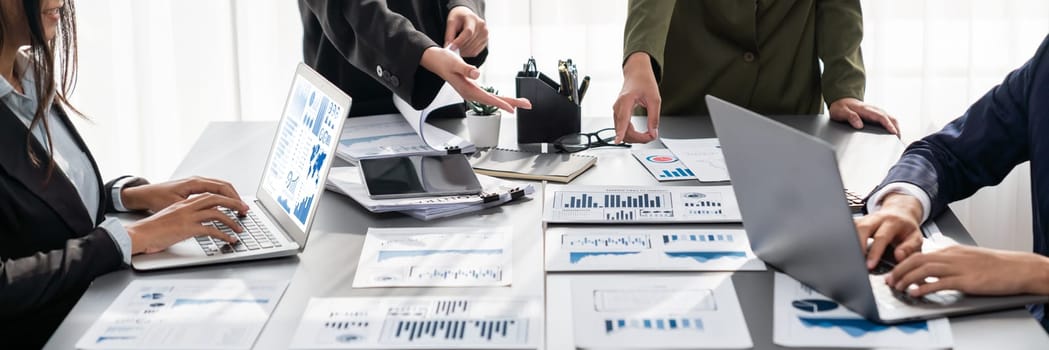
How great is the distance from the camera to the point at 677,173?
179cm

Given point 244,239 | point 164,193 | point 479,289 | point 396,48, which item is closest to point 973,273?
point 479,289

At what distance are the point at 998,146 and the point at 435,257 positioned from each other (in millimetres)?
910

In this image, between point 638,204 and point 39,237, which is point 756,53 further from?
point 39,237

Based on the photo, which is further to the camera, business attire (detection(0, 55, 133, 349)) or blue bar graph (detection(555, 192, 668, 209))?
blue bar graph (detection(555, 192, 668, 209))

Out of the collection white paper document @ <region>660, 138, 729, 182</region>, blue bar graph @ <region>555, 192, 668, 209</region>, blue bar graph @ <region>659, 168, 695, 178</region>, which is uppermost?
blue bar graph @ <region>555, 192, 668, 209</region>

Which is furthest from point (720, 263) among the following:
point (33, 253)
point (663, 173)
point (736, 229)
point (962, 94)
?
point (962, 94)

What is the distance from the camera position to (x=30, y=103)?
59.5 inches

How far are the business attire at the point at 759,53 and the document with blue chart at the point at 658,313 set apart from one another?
2.89 feet

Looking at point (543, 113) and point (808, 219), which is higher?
point (808, 219)

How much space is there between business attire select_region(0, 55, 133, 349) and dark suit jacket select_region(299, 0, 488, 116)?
1.82 ft

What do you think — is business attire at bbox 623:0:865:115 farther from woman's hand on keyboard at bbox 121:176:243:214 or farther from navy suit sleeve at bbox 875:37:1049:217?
woman's hand on keyboard at bbox 121:176:243:214

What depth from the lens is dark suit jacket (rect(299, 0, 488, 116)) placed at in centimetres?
187

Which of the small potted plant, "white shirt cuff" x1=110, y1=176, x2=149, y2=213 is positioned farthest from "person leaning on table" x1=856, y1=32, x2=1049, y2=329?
"white shirt cuff" x1=110, y1=176, x2=149, y2=213

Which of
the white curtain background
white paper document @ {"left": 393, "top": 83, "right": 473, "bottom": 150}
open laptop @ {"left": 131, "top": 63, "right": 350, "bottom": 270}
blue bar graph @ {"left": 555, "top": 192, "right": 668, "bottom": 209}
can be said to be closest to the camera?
open laptop @ {"left": 131, "top": 63, "right": 350, "bottom": 270}
